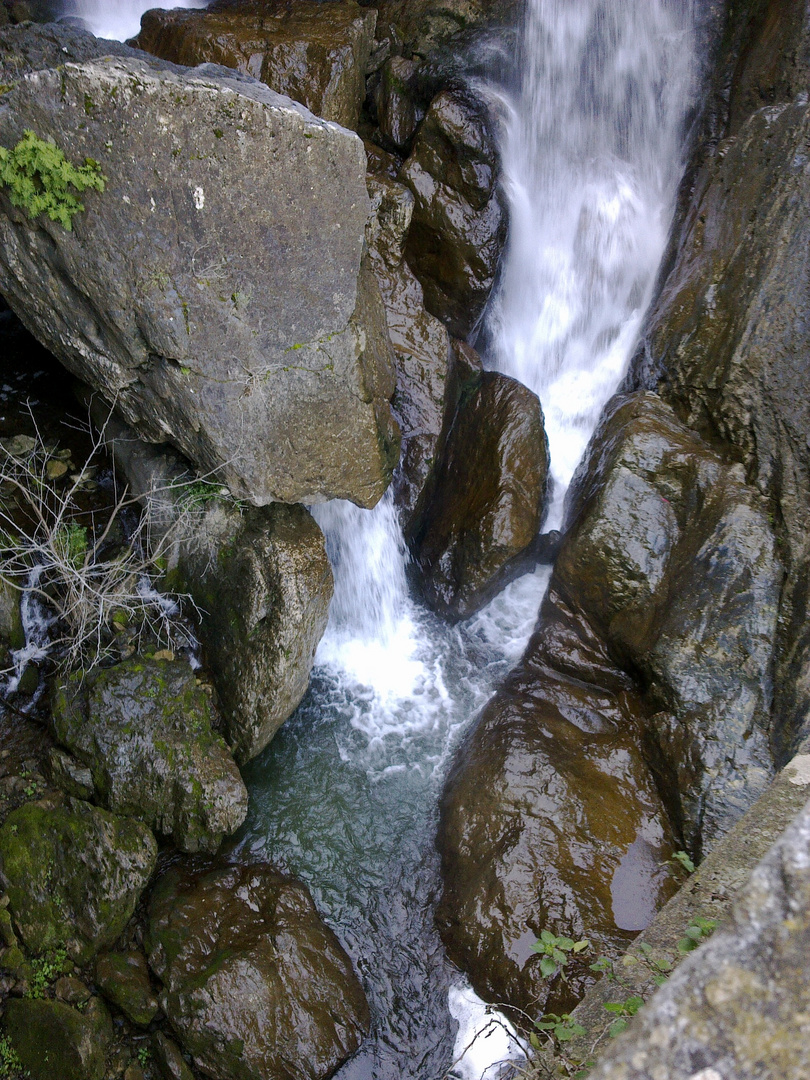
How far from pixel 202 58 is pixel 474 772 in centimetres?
731

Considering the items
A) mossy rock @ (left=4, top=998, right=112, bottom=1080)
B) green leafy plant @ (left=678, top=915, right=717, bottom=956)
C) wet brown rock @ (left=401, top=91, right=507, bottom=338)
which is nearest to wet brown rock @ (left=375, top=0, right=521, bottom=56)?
wet brown rock @ (left=401, top=91, right=507, bottom=338)

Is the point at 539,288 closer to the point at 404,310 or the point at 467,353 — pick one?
the point at 467,353

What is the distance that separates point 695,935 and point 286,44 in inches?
321

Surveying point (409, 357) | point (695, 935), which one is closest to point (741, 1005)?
point (695, 935)

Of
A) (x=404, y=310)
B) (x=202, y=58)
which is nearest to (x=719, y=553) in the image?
(x=404, y=310)

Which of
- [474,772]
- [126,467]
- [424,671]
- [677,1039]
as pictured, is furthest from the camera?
[424,671]

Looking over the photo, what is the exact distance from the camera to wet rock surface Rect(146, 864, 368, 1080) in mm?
4109

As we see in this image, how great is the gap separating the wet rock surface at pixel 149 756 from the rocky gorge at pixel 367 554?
2 centimetres

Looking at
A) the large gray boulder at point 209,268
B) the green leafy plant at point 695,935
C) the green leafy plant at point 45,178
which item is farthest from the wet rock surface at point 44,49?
the green leafy plant at point 695,935

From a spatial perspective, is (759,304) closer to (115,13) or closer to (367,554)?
(367,554)

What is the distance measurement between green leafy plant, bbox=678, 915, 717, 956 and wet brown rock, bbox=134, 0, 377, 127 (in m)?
7.12

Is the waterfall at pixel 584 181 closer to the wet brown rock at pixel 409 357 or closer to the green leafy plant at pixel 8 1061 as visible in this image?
the wet brown rock at pixel 409 357

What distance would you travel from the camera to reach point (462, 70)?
292 inches

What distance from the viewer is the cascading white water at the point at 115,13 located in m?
7.71
